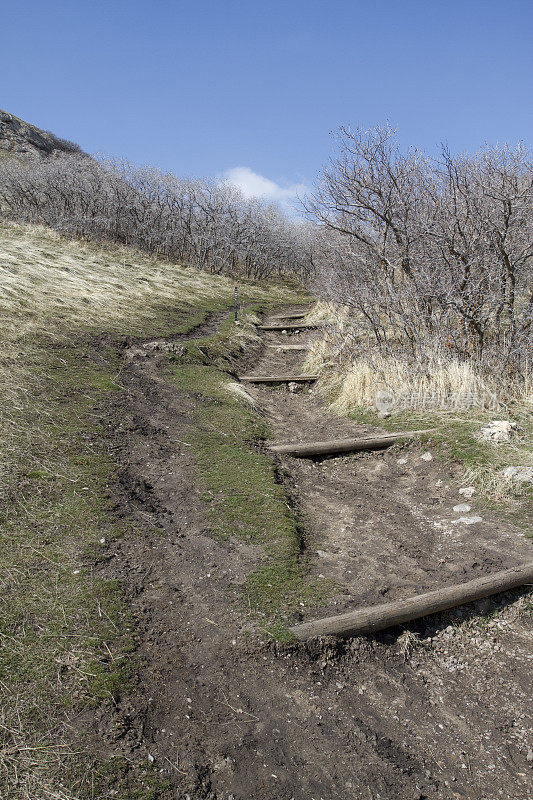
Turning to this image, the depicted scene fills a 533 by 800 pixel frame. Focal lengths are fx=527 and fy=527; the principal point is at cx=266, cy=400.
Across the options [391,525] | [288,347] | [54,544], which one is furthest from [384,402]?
[288,347]

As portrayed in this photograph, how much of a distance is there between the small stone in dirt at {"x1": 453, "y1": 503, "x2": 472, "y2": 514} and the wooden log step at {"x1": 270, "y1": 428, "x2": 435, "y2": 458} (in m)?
1.68

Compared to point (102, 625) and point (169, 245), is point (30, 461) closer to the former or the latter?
point (102, 625)

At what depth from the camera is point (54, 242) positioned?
22172mm

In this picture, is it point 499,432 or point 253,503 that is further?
point 499,432

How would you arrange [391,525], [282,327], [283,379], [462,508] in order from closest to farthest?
[391,525], [462,508], [283,379], [282,327]

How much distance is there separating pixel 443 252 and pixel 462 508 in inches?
177

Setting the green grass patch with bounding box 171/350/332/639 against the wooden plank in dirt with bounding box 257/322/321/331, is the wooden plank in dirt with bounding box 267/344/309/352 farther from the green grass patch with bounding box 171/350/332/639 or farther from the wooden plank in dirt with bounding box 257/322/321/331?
the green grass patch with bounding box 171/350/332/639

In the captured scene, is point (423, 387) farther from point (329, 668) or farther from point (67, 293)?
point (67, 293)

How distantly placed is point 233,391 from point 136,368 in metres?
1.83

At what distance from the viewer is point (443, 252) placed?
839cm

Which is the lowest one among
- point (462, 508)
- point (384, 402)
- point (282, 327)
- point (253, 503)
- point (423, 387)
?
point (253, 503)

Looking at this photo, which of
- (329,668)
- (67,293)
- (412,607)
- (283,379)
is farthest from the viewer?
(67,293)

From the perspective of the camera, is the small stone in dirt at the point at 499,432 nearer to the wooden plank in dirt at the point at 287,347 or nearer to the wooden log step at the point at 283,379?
the wooden log step at the point at 283,379

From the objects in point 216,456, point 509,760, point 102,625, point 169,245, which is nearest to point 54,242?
point 169,245
